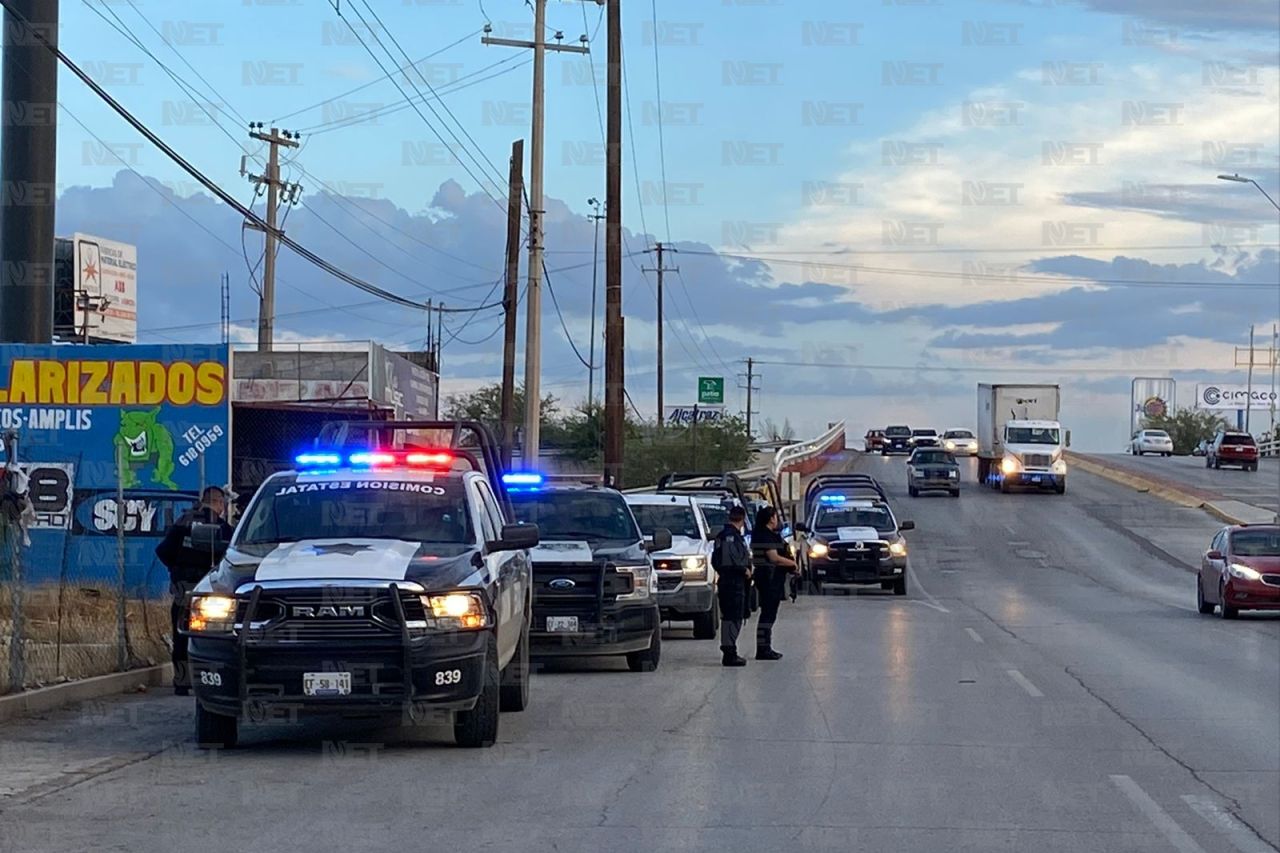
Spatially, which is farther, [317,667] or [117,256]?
[117,256]

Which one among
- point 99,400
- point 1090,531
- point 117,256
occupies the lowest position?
point 1090,531

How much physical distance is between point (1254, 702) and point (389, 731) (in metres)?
7.91

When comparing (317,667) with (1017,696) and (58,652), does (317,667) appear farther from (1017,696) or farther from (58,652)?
(1017,696)

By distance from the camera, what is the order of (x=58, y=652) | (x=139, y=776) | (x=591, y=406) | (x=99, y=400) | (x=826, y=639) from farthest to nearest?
(x=591, y=406) → (x=99, y=400) → (x=826, y=639) → (x=58, y=652) → (x=139, y=776)

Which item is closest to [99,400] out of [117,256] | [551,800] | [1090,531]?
[551,800]

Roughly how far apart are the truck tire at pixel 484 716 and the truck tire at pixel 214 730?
150 cm

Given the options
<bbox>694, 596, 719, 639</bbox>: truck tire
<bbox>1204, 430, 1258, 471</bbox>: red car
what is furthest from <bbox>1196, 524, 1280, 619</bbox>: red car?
<bbox>1204, 430, 1258, 471</bbox>: red car

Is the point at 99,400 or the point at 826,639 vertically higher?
the point at 99,400

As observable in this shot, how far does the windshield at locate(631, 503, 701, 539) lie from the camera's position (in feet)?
76.3

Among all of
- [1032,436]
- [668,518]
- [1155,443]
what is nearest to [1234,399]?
[1155,443]

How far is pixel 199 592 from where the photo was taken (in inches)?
446

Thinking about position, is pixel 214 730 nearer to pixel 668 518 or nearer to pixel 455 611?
pixel 455 611

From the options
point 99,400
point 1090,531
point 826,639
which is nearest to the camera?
point 826,639

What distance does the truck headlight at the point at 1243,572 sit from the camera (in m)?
27.6
